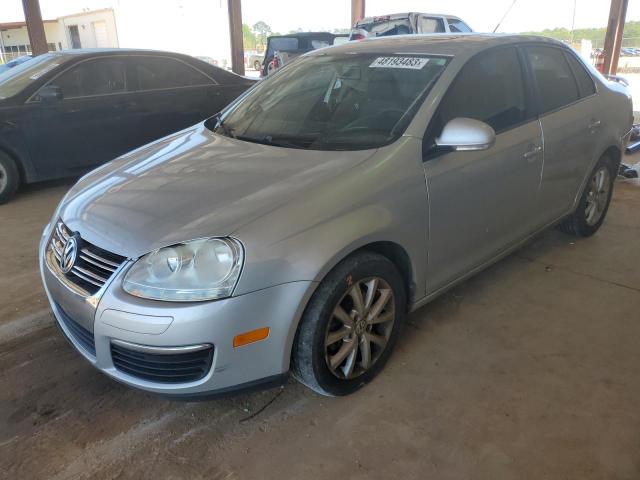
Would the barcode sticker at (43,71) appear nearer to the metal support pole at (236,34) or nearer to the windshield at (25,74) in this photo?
the windshield at (25,74)

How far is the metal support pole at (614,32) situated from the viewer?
13.4m

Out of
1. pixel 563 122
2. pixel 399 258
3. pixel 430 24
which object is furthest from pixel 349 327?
pixel 430 24

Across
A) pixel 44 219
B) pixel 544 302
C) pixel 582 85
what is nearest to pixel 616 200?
pixel 582 85

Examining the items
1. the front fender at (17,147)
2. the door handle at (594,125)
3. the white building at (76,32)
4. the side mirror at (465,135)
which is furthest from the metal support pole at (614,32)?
the white building at (76,32)

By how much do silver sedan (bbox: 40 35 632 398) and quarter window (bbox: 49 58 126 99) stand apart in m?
2.95

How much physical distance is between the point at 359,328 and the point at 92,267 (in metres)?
1.11

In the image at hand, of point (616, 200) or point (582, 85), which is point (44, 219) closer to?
point (582, 85)

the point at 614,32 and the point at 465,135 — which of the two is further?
the point at 614,32

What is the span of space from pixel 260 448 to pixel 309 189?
103 centimetres

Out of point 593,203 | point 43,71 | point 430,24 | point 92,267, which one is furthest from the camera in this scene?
point 430,24

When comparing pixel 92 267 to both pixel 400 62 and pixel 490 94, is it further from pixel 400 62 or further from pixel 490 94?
pixel 490 94

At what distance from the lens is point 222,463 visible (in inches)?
78.7

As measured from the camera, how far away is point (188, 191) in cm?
219

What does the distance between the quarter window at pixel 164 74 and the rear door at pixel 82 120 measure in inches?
7.6
